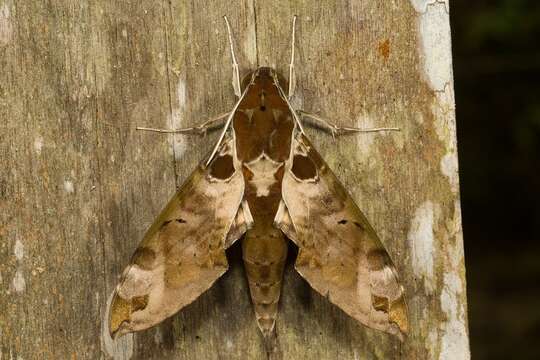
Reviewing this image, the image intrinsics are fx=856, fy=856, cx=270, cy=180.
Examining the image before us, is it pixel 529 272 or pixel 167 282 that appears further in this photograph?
pixel 529 272

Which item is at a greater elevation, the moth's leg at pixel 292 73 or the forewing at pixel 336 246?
the moth's leg at pixel 292 73

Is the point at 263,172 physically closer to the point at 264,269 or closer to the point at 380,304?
the point at 264,269

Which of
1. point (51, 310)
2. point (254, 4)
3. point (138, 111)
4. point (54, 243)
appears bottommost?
point (51, 310)

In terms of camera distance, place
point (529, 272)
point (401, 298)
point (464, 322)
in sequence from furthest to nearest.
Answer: point (529, 272)
point (464, 322)
point (401, 298)

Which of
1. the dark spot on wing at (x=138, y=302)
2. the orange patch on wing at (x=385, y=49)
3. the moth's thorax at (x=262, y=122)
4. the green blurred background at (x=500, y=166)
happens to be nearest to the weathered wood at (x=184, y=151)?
the orange patch on wing at (x=385, y=49)

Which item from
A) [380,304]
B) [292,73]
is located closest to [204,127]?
[292,73]

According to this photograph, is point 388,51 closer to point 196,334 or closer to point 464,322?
point 464,322

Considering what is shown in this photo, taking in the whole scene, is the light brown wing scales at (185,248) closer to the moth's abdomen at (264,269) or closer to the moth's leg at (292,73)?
the moth's abdomen at (264,269)

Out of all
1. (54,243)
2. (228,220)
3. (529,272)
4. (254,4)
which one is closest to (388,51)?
(254,4)
